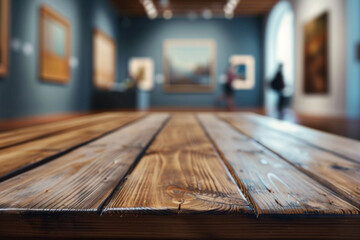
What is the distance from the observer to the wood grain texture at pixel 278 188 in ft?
1.73

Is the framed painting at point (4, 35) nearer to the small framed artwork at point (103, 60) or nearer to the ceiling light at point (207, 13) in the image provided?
the small framed artwork at point (103, 60)

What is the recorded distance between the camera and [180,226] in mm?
509

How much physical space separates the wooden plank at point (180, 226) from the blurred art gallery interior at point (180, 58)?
1.90 metres

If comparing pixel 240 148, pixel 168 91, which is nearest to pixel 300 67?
pixel 168 91

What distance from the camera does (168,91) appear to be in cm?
1127

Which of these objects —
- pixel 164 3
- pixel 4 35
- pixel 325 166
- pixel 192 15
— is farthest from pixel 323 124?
pixel 192 15

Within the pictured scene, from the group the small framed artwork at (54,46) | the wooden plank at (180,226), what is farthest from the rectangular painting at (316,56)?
the wooden plank at (180,226)

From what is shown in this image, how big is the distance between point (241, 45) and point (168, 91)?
114 inches

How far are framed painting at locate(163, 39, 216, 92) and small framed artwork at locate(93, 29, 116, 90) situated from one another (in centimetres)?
192

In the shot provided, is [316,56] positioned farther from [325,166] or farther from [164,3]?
[325,166]

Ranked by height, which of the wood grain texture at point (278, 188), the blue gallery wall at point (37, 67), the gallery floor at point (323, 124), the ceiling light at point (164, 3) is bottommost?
the gallery floor at point (323, 124)

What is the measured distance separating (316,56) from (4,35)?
19.2ft

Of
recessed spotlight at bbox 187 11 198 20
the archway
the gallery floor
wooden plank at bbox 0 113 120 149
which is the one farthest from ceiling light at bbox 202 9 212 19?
wooden plank at bbox 0 113 120 149

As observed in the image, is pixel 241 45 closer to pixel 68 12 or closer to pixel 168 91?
pixel 168 91
